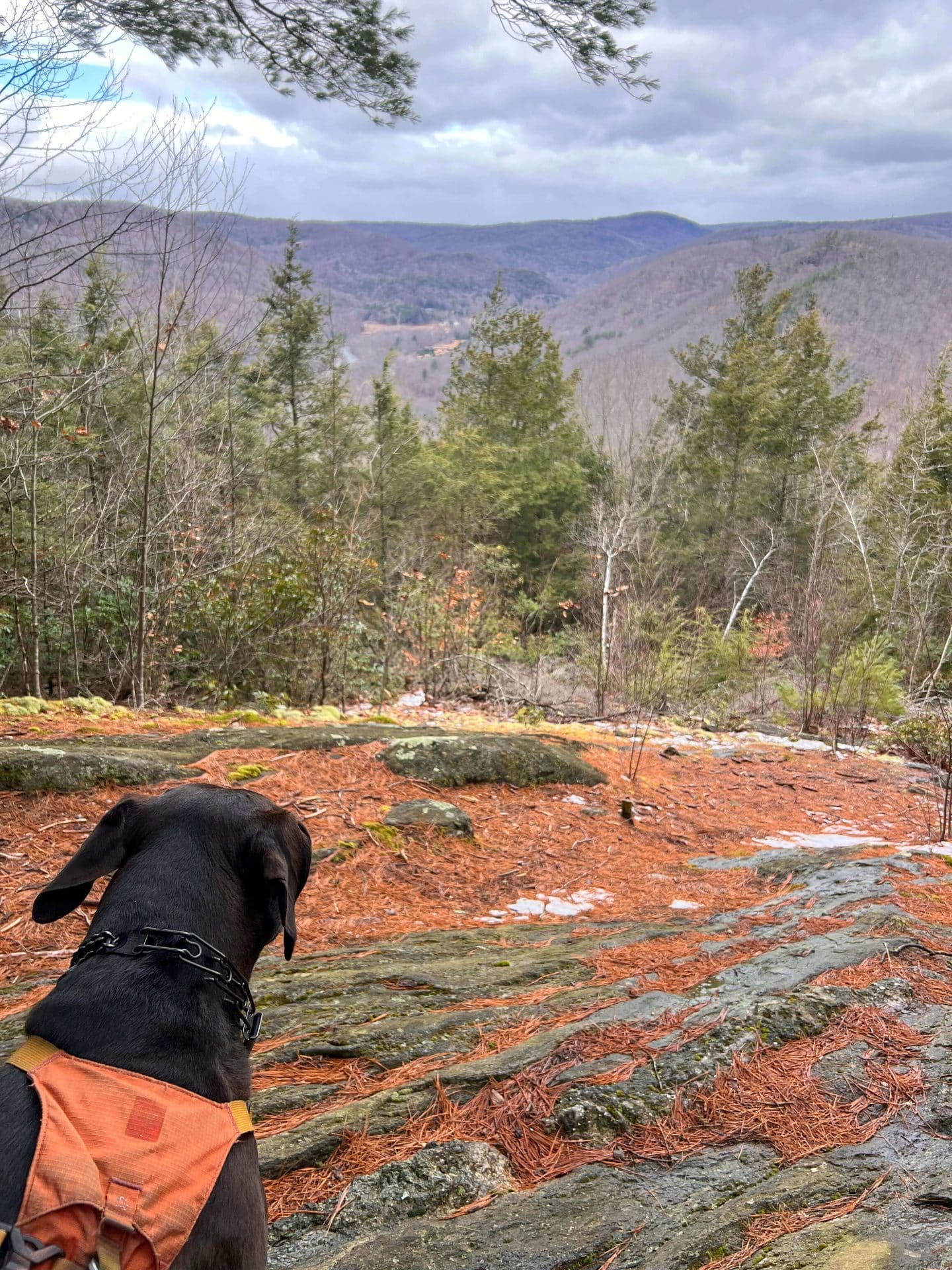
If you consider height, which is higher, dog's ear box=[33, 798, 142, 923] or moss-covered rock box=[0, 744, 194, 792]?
dog's ear box=[33, 798, 142, 923]

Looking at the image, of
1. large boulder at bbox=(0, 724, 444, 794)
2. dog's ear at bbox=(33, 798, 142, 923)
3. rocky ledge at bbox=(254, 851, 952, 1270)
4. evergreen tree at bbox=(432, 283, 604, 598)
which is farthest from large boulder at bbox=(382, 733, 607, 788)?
evergreen tree at bbox=(432, 283, 604, 598)

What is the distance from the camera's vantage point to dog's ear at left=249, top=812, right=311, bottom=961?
1.77 metres

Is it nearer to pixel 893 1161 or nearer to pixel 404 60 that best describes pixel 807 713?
pixel 404 60

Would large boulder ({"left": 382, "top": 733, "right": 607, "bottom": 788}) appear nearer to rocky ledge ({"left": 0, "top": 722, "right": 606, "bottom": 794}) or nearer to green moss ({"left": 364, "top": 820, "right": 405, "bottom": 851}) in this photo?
rocky ledge ({"left": 0, "top": 722, "right": 606, "bottom": 794})

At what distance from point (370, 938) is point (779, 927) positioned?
1.88 metres

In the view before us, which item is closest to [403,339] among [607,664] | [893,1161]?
[607,664]

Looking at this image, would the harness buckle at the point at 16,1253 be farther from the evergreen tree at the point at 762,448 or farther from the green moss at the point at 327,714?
the evergreen tree at the point at 762,448

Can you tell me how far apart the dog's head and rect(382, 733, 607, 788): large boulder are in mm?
3672

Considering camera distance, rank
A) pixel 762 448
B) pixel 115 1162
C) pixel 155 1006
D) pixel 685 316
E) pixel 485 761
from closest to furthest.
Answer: pixel 115 1162
pixel 155 1006
pixel 485 761
pixel 762 448
pixel 685 316

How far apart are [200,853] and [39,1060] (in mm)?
503

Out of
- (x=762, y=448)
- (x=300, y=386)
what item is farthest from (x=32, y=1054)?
(x=762, y=448)

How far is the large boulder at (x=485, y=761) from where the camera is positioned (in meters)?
5.72

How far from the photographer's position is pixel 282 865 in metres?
1.80

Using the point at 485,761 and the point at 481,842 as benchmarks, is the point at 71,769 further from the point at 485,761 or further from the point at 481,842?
the point at 485,761
